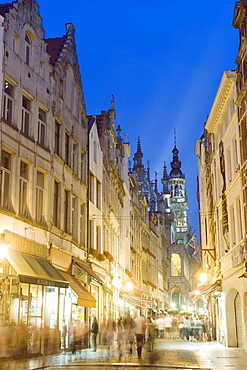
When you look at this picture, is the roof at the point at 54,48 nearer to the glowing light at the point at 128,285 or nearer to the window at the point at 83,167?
the window at the point at 83,167

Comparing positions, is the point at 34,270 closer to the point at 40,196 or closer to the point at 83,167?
the point at 40,196

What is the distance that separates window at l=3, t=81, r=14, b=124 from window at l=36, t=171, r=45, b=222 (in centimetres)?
352

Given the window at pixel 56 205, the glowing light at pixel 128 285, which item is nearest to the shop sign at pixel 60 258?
the window at pixel 56 205

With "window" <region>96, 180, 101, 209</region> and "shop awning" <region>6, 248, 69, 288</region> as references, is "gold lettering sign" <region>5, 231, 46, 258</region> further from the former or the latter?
"window" <region>96, 180, 101, 209</region>

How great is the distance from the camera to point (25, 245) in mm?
19156

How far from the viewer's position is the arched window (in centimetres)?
11500

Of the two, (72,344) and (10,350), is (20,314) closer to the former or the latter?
(10,350)

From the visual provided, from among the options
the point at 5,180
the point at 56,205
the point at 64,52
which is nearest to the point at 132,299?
the point at 56,205

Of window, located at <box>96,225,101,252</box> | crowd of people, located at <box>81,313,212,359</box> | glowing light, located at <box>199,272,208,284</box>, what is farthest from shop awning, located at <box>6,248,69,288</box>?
glowing light, located at <box>199,272,208,284</box>

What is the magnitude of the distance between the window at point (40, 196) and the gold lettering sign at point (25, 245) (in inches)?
52.2

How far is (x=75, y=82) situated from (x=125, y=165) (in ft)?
67.0

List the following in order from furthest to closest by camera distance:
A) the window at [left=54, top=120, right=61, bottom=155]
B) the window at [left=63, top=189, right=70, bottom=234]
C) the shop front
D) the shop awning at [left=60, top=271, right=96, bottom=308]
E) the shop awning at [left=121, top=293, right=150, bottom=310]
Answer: the shop awning at [left=121, top=293, right=150, bottom=310]
the window at [left=63, top=189, right=70, bottom=234]
the window at [left=54, top=120, right=61, bottom=155]
the shop awning at [left=60, top=271, right=96, bottom=308]
the shop front

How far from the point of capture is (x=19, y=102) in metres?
19.8

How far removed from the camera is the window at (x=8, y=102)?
61.1 ft
